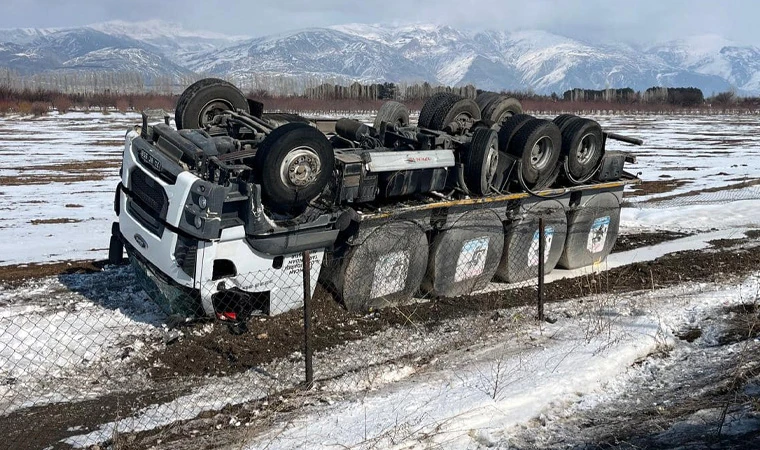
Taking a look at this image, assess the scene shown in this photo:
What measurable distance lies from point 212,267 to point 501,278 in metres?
4.07

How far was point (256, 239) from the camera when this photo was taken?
20.6ft

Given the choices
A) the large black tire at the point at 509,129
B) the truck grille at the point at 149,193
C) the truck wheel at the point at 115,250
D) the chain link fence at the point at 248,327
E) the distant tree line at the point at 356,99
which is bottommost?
the chain link fence at the point at 248,327

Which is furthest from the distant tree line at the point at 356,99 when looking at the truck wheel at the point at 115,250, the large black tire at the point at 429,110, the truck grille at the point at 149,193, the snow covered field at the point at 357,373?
the truck grille at the point at 149,193

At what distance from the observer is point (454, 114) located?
915cm

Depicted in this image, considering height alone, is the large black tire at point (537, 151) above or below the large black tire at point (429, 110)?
below

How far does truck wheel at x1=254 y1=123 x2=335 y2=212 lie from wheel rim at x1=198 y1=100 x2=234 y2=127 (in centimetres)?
200

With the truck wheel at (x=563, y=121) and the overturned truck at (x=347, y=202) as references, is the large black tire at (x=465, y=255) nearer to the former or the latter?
the overturned truck at (x=347, y=202)

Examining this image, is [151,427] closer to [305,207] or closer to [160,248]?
[160,248]

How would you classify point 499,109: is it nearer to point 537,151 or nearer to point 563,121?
point 563,121

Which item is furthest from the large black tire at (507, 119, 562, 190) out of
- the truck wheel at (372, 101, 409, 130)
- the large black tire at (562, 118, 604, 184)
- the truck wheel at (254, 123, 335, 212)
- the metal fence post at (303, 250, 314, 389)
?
the metal fence post at (303, 250, 314, 389)

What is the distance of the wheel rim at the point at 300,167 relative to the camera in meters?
6.30

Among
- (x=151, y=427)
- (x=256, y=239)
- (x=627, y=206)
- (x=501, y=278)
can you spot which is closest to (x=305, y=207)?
(x=256, y=239)

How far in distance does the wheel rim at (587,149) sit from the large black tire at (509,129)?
1.07 m

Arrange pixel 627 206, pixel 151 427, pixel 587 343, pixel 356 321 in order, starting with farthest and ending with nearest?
pixel 627 206, pixel 356 321, pixel 587 343, pixel 151 427
